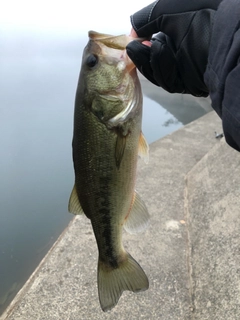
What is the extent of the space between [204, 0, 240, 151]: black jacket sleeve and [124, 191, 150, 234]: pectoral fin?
553mm

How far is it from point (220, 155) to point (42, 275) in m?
2.65

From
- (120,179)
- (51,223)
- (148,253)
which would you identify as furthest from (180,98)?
(120,179)

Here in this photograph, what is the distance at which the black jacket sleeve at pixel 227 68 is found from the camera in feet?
3.46

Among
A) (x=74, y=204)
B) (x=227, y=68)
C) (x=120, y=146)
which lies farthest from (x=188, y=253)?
(x=227, y=68)

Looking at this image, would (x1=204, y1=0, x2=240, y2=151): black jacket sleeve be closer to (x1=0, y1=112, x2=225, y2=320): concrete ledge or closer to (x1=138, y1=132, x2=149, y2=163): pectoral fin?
(x1=138, y1=132, x2=149, y2=163): pectoral fin

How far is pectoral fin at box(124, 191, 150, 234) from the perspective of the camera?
154 cm

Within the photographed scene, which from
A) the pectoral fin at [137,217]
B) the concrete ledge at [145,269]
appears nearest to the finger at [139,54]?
the pectoral fin at [137,217]

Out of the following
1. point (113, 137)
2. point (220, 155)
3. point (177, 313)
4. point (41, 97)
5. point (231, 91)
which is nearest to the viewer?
point (231, 91)

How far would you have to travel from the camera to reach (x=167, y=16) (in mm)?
1396

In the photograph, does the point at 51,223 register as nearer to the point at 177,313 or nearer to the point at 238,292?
the point at 177,313

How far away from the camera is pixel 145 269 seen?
9.52 feet

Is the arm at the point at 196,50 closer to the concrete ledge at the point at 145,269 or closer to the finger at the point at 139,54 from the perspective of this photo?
the finger at the point at 139,54

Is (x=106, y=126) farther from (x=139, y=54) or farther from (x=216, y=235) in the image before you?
(x=216, y=235)

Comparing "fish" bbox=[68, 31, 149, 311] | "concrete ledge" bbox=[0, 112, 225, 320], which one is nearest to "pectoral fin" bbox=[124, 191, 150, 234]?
"fish" bbox=[68, 31, 149, 311]
